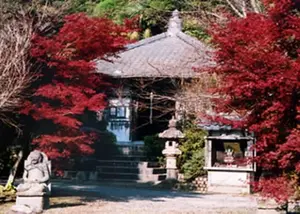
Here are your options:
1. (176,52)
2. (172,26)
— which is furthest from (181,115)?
(172,26)

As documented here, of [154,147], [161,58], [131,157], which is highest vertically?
[161,58]

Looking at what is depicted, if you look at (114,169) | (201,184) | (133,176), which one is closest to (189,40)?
(114,169)

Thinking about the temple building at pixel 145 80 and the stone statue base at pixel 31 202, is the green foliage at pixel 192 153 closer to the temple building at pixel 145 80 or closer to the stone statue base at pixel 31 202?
the temple building at pixel 145 80

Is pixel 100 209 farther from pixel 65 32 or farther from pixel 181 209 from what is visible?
pixel 65 32

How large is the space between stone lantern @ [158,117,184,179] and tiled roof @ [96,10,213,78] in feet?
7.09

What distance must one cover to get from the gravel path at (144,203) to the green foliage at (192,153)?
2.38m

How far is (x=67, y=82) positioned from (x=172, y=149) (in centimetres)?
704

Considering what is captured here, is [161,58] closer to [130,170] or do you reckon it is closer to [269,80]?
[130,170]

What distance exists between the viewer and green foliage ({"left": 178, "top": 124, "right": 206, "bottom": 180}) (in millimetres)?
18109

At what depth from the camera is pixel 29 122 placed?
1230cm

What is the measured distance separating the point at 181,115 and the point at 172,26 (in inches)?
208

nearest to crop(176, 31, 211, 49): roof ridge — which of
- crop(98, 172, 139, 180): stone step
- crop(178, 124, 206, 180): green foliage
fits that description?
crop(178, 124, 206, 180): green foliage

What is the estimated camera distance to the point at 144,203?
12.6 metres

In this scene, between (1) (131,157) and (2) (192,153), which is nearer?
(2) (192,153)
